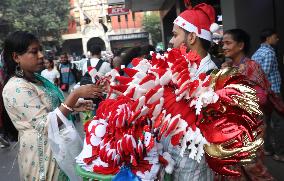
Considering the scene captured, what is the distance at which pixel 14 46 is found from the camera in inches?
95.2

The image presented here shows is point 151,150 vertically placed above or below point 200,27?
below

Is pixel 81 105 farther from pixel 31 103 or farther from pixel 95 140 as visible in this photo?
pixel 95 140

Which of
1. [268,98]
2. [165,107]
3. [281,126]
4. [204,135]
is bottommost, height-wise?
[281,126]

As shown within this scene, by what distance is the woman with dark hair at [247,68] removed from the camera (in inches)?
116

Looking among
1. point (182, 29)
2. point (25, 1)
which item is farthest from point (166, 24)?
point (25, 1)

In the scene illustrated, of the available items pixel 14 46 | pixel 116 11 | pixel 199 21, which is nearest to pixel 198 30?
pixel 199 21

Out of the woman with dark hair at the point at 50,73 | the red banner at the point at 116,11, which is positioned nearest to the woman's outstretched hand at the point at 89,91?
the woman with dark hair at the point at 50,73

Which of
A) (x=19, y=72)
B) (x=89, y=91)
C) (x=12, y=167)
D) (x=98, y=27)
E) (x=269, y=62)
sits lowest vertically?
(x=12, y=167)

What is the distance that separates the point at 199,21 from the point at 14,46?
44.9 inches

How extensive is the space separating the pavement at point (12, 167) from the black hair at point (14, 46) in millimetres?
1032

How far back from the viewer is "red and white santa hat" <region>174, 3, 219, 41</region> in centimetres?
225

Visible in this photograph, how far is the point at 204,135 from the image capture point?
5.26 feet

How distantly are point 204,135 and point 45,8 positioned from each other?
39479mm

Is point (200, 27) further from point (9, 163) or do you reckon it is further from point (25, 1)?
point (25, 1)
